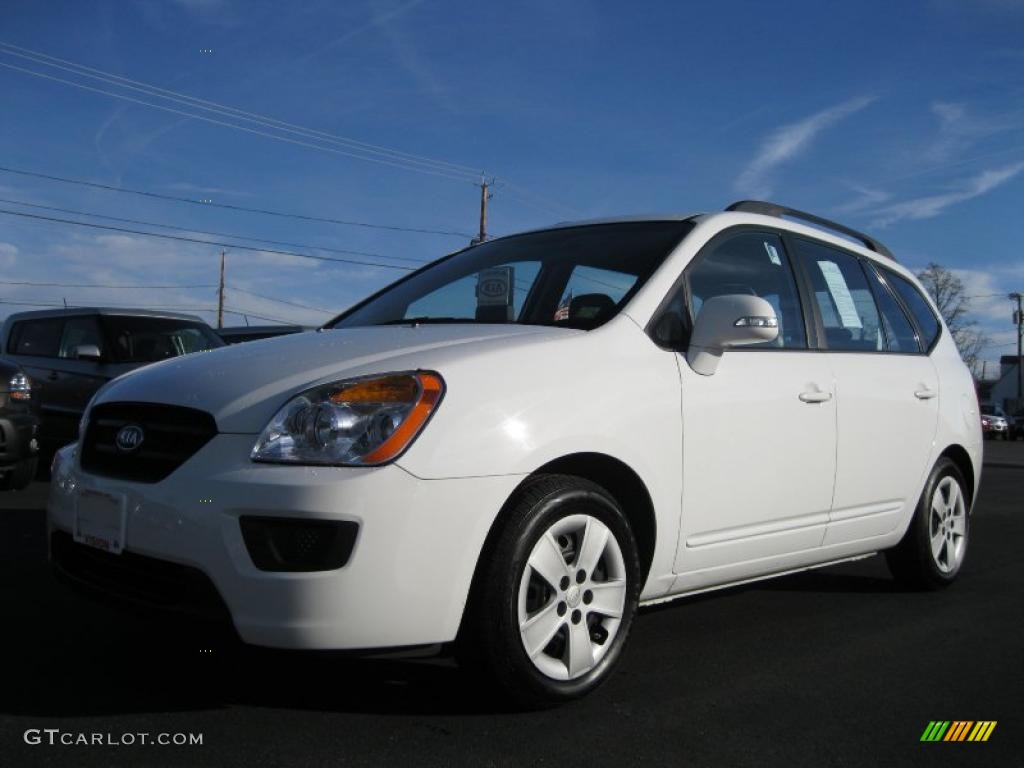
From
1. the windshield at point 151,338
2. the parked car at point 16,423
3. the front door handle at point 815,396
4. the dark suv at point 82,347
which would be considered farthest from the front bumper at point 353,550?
the windshield at point 151,338

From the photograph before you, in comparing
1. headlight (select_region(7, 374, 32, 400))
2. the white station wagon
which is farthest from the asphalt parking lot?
headlight (select_region(7, 374, 32, 400))

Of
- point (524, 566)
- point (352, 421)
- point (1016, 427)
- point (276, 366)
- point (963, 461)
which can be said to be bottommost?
point (1016, 427)

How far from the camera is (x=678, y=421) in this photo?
3.44 meters

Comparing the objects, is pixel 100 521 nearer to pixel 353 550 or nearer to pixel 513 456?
pixel 353 550

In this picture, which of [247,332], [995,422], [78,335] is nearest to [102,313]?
[78,335]

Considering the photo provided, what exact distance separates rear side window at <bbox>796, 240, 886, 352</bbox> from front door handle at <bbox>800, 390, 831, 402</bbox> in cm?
32

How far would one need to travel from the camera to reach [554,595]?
302 centimetres

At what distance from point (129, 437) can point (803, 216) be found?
3.25 metres

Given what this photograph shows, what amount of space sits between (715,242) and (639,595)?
4.76ft

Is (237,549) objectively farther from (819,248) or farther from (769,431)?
(819,248)

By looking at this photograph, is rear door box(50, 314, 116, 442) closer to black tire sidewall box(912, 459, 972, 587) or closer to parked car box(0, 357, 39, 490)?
parked car box(0, 357, 39, 490)

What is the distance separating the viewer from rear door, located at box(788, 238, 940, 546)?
427 cm

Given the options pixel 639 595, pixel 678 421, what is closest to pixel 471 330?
pixel 678 421

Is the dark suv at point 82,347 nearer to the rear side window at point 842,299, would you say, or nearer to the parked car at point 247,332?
the parked car at point 247,332
